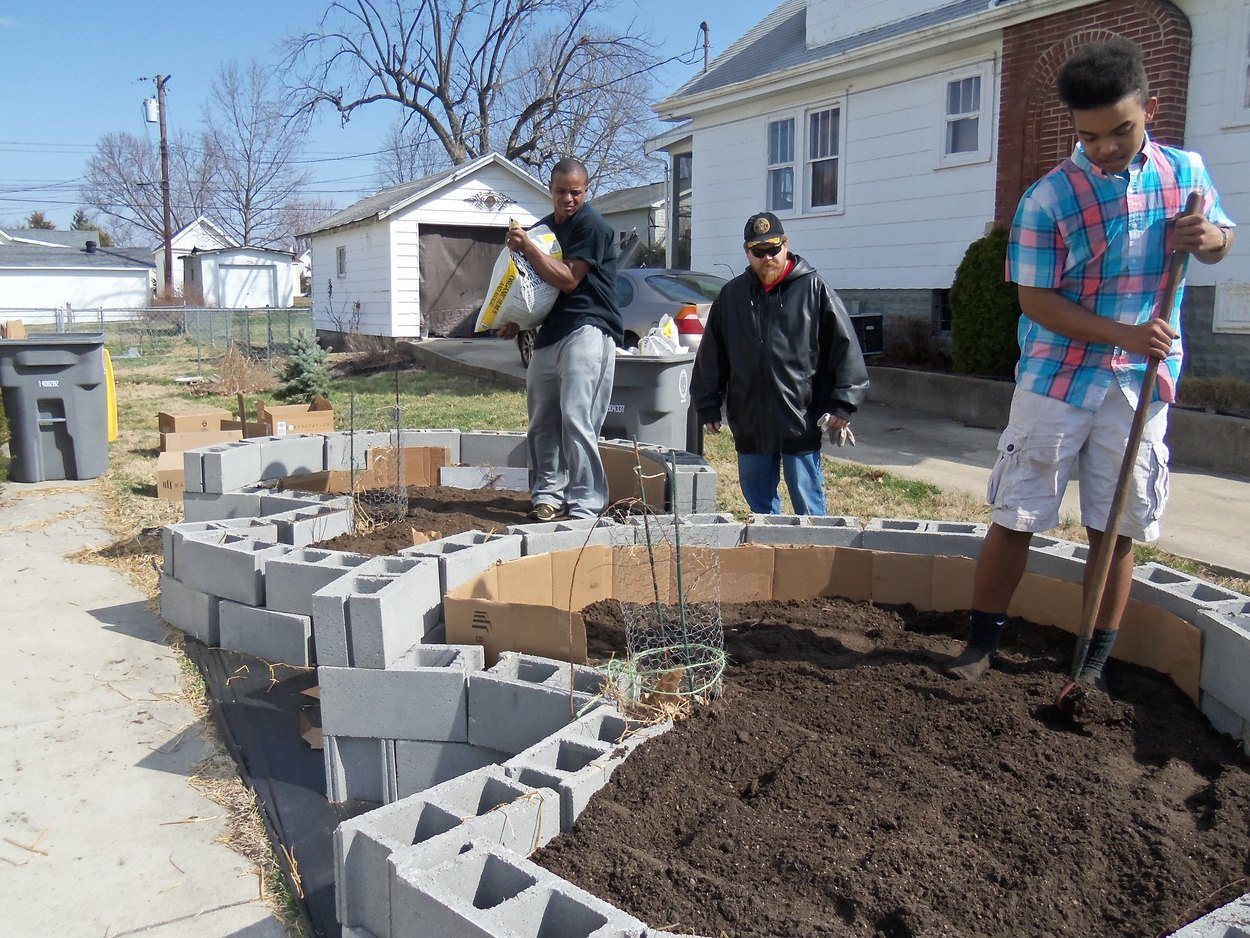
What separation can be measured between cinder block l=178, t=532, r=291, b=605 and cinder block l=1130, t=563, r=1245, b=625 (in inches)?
128

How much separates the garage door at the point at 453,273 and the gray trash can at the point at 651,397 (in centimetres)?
1516

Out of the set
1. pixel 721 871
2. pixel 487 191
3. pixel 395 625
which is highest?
pixel 487 191

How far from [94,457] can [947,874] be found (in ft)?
27.6

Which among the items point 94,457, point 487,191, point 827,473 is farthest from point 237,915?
point 487,191

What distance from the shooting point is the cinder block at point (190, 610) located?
450cm

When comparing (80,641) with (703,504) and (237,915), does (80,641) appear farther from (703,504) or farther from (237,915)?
(703,504)

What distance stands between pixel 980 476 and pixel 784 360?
12.0 feet

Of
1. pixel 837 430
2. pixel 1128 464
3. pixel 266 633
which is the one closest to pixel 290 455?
pixel 266 633

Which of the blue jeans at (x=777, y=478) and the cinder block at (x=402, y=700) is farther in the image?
the blue jeans at (x=777, y=478)

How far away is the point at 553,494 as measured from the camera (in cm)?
531

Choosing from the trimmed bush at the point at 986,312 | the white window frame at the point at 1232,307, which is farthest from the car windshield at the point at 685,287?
the white window frame at the point at 1232,307

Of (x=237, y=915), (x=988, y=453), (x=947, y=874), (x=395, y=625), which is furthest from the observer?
(x=988, y=453)

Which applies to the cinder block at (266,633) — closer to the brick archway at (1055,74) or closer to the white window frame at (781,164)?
the brick archway at (1055,74)

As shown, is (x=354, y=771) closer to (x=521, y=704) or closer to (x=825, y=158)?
(x=521, y=704)
